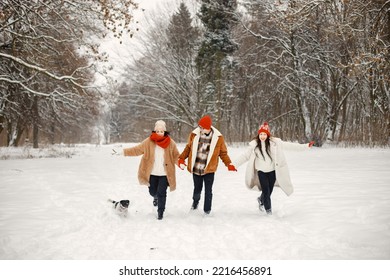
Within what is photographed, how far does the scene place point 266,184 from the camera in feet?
18.3

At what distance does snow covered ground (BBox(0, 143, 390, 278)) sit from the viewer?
12.8 feet

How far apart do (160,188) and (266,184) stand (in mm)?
1876

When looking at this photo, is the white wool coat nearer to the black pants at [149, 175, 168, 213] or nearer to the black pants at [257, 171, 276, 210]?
the black pants at [257, 171, 276, 210]

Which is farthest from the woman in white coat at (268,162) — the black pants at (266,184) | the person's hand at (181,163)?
the person's hand at (181,163)

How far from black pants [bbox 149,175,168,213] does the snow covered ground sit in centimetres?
27

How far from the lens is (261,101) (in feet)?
74.4

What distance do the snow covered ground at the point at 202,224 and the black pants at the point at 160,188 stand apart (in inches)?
10.8

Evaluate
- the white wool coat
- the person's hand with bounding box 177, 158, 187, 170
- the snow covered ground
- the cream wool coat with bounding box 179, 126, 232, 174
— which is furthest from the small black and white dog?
the white wool coat

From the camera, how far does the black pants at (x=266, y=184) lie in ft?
18.3

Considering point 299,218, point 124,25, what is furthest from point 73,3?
point 299,218

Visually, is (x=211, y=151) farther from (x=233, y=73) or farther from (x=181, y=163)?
(x=233, y=73)

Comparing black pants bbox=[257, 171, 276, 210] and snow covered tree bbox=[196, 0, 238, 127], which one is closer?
black pants bbox=[257, 171, 276, 210]

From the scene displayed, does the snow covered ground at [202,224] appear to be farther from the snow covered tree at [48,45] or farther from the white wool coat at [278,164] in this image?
the snow covered tree at [48,45]

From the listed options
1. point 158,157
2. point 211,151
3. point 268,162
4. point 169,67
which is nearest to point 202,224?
point 211,151
